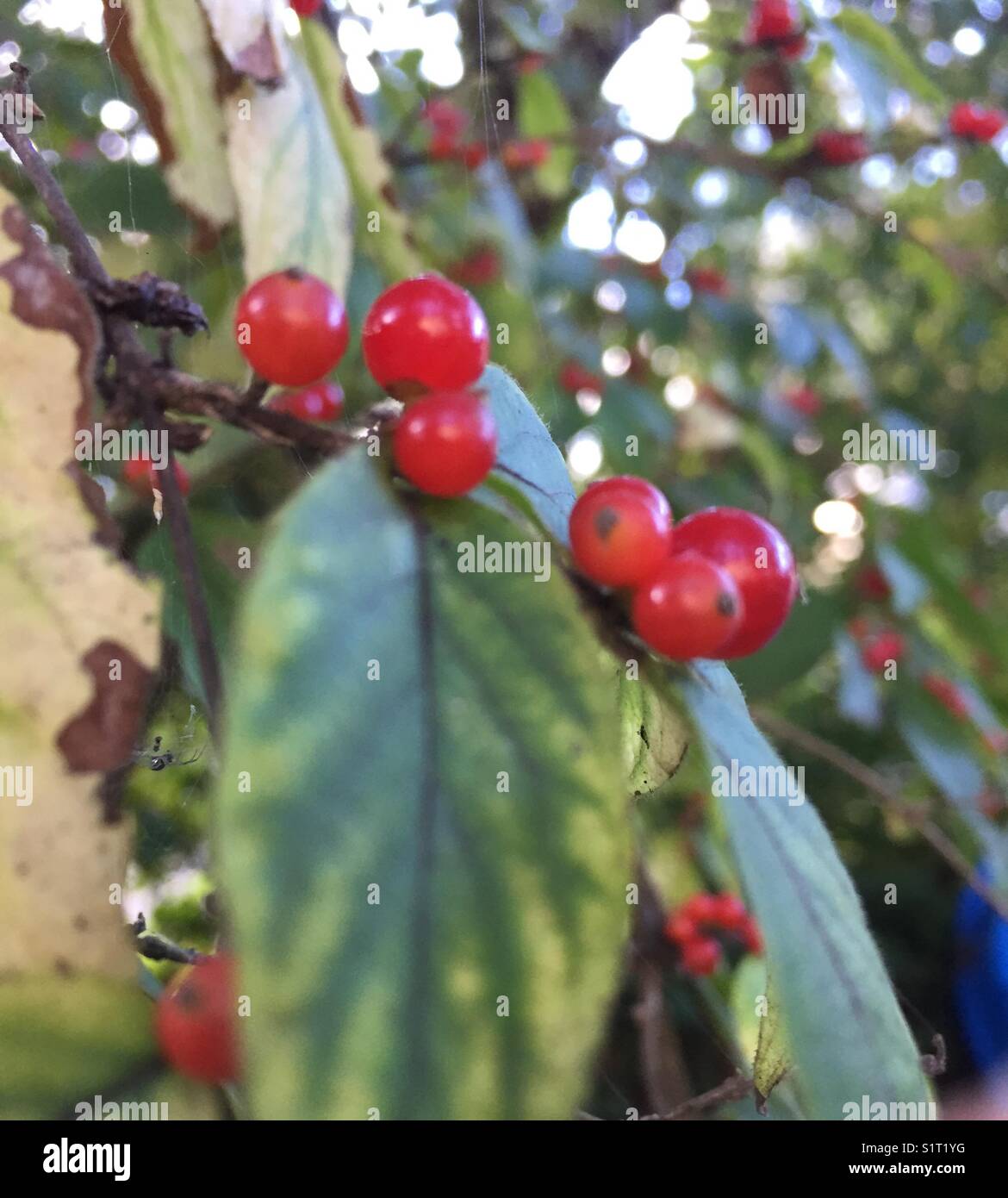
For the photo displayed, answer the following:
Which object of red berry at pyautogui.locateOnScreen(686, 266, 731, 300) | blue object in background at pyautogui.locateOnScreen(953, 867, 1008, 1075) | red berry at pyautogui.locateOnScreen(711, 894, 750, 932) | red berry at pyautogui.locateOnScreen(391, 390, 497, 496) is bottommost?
blue object in background at pyautogui.locateOnScreen(953, 867, 1008, 1075)

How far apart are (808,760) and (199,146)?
7.02ft

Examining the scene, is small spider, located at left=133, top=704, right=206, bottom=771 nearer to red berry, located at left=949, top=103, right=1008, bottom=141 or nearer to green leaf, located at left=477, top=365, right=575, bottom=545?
green leaf, located at left=477, top=365, right=575, bottom=545

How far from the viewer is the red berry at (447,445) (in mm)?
281

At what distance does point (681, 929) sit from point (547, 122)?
1143 millimetres

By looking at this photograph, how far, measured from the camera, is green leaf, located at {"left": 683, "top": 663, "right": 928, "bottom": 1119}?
0.81 ft

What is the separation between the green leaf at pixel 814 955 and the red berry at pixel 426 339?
0.13 meters

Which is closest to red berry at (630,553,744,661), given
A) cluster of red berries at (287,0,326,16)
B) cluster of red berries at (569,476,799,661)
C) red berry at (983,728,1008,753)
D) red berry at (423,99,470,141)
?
cluster of red berries at (569,476,799,661)

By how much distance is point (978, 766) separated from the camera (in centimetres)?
161

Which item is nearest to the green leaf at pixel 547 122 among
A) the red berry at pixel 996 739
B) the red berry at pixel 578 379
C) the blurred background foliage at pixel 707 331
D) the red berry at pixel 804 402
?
the blurred background foliage at pixel 707 331

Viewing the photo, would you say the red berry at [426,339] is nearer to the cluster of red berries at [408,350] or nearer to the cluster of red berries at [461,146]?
the cluster of red berries at [408,350]

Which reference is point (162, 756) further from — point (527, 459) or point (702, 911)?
point (702, 911)

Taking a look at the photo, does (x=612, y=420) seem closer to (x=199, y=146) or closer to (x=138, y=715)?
(x=199, y=146)

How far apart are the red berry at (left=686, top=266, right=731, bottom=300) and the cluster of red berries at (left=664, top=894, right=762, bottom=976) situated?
1.03m

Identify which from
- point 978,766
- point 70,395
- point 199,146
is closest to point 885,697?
point 978,766
